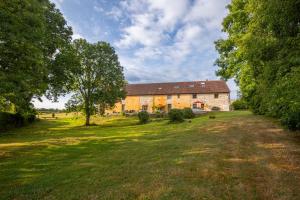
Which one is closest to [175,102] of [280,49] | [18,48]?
[280,49]

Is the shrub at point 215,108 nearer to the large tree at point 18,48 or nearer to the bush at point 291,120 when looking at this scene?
the bush at point 291,120

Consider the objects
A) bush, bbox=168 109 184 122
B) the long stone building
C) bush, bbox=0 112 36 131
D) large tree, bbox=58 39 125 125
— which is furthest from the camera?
the long stone building

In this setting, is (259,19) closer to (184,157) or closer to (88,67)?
(184,157)

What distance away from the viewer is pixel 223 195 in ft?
22.9

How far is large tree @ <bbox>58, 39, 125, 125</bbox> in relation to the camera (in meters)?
40.8

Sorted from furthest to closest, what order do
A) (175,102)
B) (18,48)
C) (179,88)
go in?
1. (179,88)
2. (175,102)
3. (18,48)

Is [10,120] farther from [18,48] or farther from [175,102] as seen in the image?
[175,102]

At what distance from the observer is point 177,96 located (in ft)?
206

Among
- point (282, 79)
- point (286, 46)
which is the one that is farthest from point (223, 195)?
point (286, 46)

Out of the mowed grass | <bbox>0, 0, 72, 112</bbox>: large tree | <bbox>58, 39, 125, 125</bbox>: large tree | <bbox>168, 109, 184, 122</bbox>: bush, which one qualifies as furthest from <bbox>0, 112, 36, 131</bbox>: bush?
the mowed grass

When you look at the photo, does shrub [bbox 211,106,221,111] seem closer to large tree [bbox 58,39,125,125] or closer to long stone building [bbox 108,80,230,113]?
long stone building [bbox 108,80,230,113]

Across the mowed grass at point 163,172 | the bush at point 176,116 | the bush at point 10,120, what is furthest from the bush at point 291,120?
the bush at point 10,120

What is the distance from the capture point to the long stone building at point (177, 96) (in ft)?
197

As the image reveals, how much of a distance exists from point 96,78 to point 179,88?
2753cm
